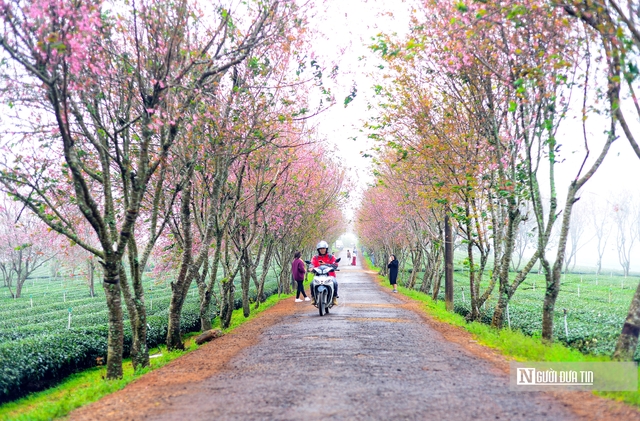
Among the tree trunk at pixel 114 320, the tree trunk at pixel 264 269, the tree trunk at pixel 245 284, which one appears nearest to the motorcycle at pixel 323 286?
the tree trunk at pixel 245 284

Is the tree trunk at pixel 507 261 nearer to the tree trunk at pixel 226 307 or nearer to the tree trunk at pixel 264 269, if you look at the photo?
the tree trunk at pixel 226 307

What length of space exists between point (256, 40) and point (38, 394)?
9228mm

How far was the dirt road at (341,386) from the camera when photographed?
537 centimetres

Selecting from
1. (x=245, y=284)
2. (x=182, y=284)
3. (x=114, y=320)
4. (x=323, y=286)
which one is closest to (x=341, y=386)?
(x=114, y=320)

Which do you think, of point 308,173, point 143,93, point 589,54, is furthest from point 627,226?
point 143,93

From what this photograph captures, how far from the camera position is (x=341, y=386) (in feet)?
21.4

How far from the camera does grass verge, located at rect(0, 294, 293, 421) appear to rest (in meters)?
6.43

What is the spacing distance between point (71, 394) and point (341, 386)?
522 centimetres

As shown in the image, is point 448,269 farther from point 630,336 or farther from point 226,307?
point 630,336

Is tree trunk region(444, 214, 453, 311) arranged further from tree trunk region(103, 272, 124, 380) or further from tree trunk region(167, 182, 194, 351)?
tree trunk region(103, 272, 124, 380)

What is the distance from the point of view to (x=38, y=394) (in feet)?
37.6

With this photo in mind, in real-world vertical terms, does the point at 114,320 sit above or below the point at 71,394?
above

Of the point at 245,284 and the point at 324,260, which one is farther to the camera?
the point at 245,284

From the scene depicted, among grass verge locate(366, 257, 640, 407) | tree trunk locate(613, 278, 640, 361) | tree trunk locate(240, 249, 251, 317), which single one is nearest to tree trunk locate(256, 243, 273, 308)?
tree trunk locate(240, 249, 251, 317)
